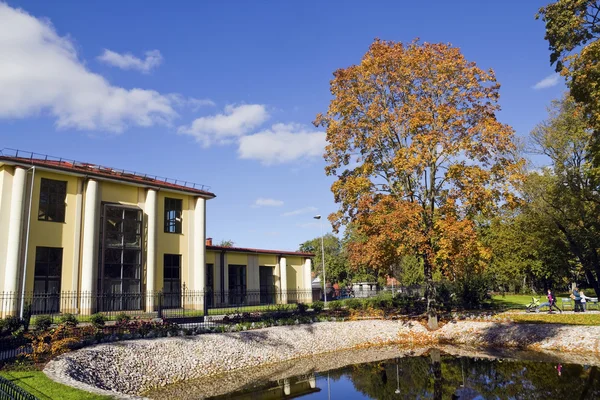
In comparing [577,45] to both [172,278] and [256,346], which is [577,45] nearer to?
[256,346]

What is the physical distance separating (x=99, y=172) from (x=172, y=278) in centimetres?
882

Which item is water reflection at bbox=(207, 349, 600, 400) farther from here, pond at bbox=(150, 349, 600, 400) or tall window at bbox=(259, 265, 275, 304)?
tall window at bbox=(259, 265, 275, 304)

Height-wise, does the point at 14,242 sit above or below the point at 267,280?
above

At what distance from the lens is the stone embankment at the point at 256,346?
13.8 metres

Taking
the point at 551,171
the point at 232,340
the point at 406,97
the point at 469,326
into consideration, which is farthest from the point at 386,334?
the point at 551,171

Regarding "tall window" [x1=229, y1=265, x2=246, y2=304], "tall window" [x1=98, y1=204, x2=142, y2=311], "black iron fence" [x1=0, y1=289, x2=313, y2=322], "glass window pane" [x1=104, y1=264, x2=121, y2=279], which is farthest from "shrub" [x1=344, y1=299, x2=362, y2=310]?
"glass window pane" [x1=104, y1=264, x2=121, y2=279]

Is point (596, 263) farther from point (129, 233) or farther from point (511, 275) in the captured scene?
point (129, 233)

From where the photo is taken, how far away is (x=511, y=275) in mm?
45219

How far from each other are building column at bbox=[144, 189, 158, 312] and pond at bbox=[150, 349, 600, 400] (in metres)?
14.1

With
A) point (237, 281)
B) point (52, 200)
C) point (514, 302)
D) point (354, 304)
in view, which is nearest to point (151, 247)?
point (52, 200)

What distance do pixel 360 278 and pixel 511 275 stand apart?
21717 millimetres

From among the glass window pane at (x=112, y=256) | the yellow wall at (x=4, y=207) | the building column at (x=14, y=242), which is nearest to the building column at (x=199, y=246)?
the glass window pane at (x=112, y=256)

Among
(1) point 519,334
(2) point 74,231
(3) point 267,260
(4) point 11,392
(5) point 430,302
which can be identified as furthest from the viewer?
(3) point 267,260

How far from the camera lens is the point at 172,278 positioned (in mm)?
31312
